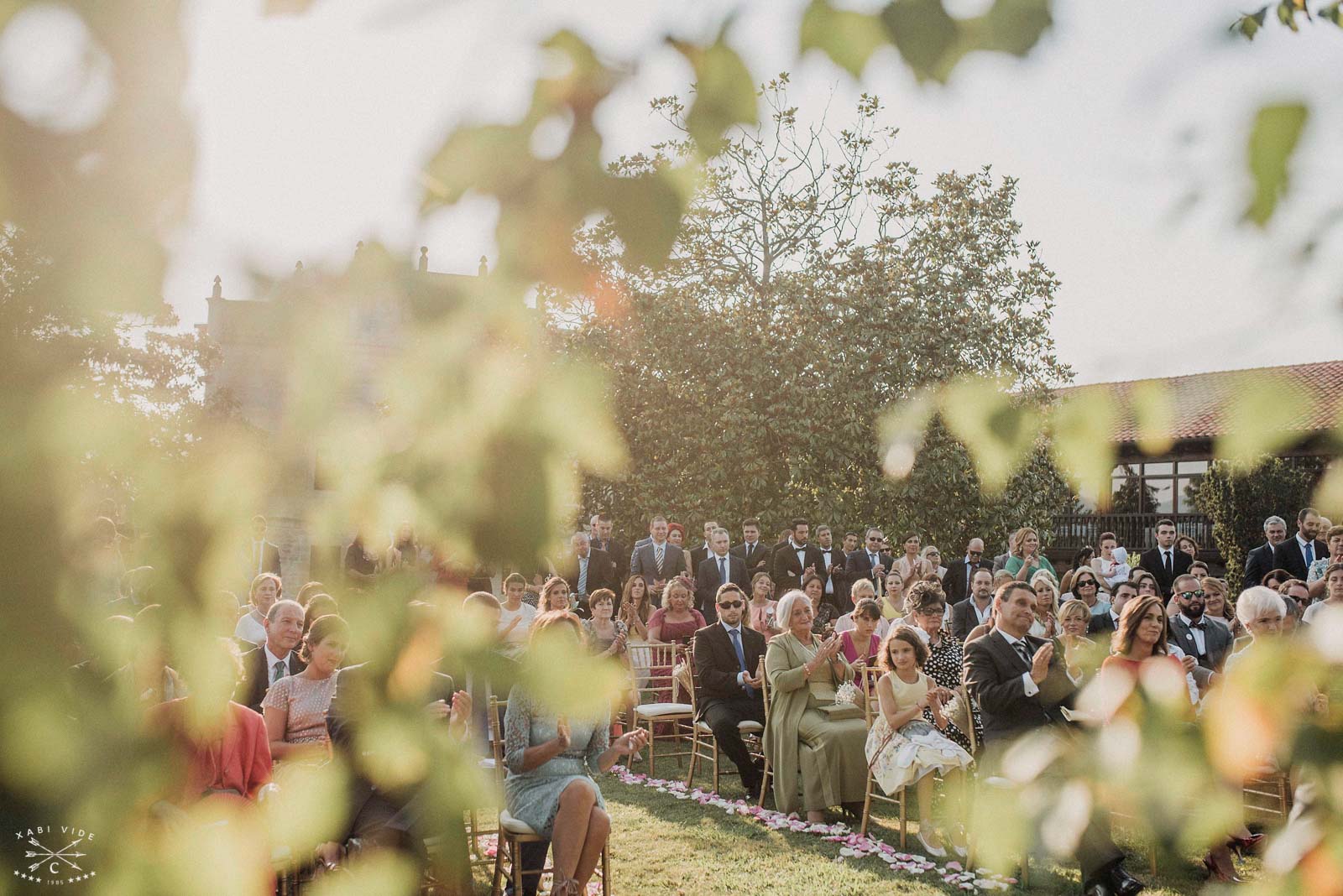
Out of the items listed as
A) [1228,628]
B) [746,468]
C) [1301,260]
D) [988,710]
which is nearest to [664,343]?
[746,468]

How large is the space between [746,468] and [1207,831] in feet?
58.2

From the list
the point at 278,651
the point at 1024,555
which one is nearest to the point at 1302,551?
the point at 1024,555

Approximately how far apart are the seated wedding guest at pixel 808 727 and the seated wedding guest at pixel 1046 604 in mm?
1906

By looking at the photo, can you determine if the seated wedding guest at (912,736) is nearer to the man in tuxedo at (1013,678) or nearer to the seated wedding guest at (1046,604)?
the man in tuxedo at (1013,678)

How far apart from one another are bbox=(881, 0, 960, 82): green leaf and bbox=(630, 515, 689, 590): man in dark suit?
11663 mm

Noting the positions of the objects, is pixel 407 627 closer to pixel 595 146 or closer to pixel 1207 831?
pixel 595 146

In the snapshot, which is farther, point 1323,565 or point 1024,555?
point 1024,555

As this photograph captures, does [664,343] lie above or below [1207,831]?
above

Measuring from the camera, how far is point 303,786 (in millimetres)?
884

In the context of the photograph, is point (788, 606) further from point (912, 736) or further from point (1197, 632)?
point (1197, 632)

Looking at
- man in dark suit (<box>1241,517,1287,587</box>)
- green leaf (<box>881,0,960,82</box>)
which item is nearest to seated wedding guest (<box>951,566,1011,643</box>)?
man in dark suit (<box>1241,517,1287,587</box>)

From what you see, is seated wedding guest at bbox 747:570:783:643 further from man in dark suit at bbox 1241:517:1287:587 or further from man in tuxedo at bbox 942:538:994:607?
man in dark suit at bbox 1241:517:1287:587

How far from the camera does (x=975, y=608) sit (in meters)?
10.6

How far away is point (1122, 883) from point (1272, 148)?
591 centimetres
